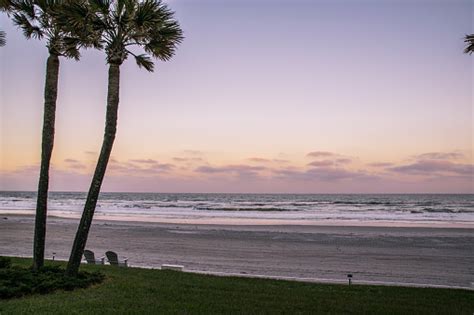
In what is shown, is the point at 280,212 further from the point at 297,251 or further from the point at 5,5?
the point at 5,5

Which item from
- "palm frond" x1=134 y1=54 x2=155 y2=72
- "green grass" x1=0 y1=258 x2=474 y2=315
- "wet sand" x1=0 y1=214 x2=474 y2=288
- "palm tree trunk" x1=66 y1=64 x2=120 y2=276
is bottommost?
"wet sand" x1=0 y1=214 x2=474 y2=288

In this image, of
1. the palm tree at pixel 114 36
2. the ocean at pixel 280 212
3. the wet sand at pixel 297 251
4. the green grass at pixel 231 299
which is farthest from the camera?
the ocean at pixel 280 212

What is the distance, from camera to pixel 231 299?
346 inches

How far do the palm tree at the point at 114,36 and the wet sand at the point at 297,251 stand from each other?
6.73 m

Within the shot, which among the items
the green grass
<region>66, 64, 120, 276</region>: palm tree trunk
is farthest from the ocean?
<region>66, 64, 120, 276</region>: palm tree trunk

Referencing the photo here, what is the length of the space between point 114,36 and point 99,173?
10.3ft

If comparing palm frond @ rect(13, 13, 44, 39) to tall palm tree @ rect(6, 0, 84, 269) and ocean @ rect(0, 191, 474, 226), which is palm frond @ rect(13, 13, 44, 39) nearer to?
tall palm tree @ rect(6, 0, 84, 269)

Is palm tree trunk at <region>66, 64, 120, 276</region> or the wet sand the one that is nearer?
palm tree trunk at <region>66, 64, 120, 276</region>

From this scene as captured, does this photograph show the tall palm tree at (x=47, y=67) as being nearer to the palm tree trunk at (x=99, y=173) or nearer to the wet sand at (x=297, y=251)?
the palm tree trunk at (x=99, y=173)

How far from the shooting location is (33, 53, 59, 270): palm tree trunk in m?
10.4

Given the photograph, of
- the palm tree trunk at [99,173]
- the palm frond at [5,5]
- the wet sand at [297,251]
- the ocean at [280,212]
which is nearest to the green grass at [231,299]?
the palm tree trunk at [99,173]

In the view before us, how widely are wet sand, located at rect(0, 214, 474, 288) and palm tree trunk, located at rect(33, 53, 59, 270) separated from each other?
21.9ft

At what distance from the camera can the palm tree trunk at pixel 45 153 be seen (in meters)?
10.4

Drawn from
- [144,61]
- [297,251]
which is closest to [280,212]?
[297,251]
